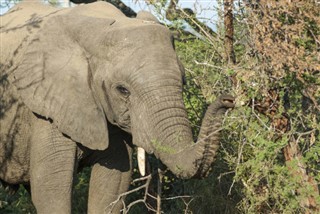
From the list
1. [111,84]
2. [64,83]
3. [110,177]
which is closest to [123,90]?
[111,84]

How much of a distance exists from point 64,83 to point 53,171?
52 centimetres

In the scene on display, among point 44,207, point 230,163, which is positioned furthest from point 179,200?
point 44,207

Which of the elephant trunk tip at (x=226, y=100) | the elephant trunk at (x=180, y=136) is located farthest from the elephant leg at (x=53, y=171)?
the elephant trunk tip at (x=226, y=100)

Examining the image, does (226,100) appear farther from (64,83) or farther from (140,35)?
(64,83)

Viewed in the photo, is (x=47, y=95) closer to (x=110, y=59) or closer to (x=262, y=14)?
(x=110, y=59)

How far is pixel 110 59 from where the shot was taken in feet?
17.8

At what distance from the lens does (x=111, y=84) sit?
541 cm

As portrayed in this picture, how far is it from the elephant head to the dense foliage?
32 centimetres

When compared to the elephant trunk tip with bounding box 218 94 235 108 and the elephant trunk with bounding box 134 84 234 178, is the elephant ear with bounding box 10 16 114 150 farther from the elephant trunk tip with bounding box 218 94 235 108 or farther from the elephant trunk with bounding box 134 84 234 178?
the elephant trunk tip with bounding box 218 94 235 108

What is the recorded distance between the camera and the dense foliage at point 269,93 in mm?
5098

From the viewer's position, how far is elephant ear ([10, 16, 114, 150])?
5559mm

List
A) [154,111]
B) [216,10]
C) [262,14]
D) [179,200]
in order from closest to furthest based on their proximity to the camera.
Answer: [154,111]
[262,14]
[216,10]
[179,200]

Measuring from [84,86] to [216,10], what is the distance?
3.34 ft

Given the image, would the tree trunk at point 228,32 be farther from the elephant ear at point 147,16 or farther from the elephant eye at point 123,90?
the elephant eye at point 123,90
